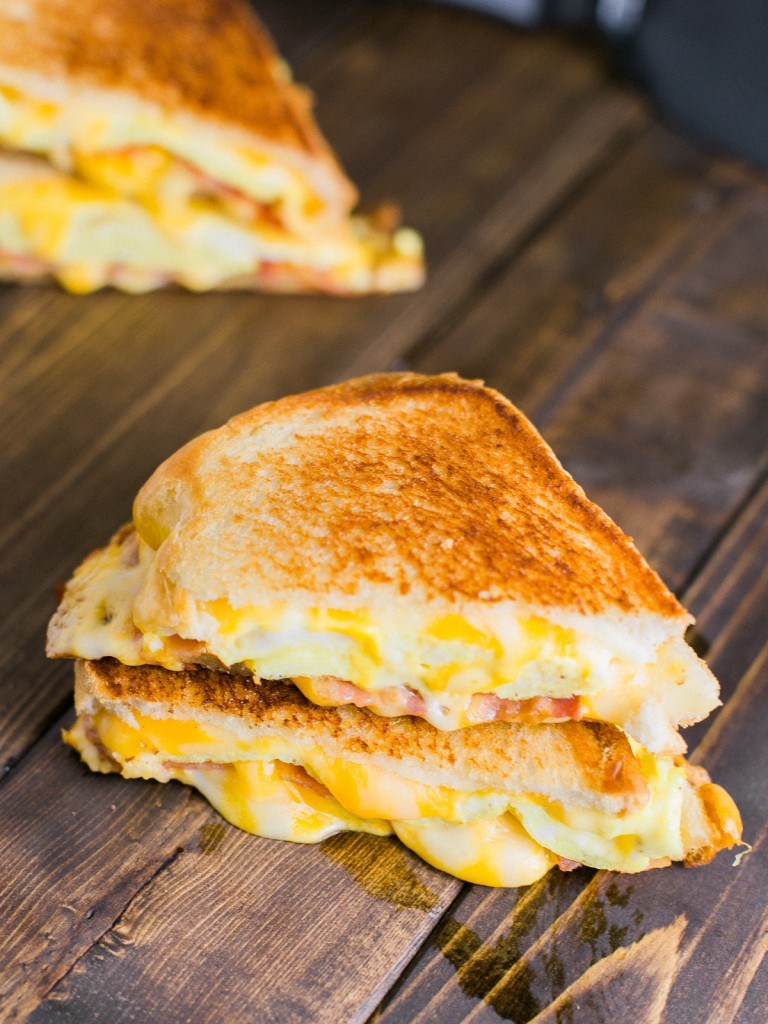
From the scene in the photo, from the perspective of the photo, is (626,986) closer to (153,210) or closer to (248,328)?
(248,328)

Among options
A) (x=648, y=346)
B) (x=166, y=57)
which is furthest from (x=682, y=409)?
(x=166, y=57)

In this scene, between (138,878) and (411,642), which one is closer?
(411,642)

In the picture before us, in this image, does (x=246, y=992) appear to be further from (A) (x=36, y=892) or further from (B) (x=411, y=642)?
(B) (x=411, y=642)

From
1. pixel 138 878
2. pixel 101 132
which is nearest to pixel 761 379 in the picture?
pixel 101 132

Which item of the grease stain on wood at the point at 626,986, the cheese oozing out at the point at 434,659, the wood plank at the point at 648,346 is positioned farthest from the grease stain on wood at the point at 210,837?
the wood plank at the point at 648,346

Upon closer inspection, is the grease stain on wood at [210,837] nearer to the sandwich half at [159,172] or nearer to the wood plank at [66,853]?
the wood plank at [66,853]

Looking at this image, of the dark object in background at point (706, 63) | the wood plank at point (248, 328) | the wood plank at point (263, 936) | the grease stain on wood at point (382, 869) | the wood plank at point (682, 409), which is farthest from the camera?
the dark object in background at point (706, 63)

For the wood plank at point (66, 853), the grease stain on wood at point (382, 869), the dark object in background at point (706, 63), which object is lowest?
the wood plank at point (66, 853)

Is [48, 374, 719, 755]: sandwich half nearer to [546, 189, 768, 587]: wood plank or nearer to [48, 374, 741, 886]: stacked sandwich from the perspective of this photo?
[48, 374, 741, 886]: stacked sandwich
